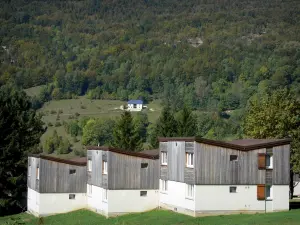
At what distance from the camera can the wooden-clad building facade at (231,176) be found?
5600cm

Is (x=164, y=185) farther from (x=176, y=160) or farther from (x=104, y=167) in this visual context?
(x=104, y=167)

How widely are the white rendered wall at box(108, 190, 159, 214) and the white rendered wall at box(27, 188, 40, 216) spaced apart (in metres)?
10.4

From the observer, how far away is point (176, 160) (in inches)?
2352

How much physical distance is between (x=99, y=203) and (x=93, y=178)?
2755mm

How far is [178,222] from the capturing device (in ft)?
176

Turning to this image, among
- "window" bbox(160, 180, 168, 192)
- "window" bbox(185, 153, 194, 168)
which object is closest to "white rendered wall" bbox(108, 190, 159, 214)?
"window" bbox(160, 180, 168, 192)

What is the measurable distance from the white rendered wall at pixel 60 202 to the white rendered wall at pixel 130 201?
859 centimetres

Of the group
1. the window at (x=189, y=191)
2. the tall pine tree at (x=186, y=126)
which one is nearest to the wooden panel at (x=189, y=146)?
the window at (x=189, y=191)

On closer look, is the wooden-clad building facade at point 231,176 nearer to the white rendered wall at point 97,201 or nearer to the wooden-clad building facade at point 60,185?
the white rendered wall at point 97,201

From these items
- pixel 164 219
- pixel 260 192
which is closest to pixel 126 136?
pixel 164 219

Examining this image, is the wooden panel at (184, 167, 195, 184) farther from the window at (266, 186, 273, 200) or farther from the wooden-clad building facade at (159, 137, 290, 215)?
the window at (266, 186, 273, 200)

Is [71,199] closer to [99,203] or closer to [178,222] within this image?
[99,203]

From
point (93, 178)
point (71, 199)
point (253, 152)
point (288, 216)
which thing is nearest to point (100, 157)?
point (93, 178)

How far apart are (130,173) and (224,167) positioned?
32.7 ft
